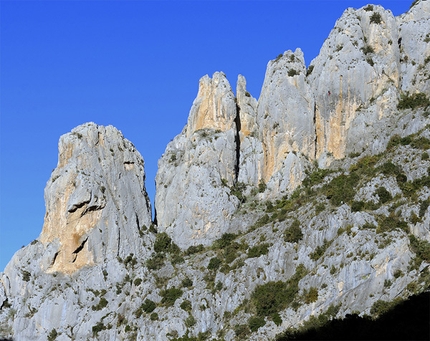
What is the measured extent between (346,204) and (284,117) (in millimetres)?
18798

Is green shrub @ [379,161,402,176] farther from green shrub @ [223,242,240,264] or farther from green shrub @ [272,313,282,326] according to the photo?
green shrub @ [272,313,282,326]

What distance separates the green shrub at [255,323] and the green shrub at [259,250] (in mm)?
8169

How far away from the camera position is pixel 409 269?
218 feet

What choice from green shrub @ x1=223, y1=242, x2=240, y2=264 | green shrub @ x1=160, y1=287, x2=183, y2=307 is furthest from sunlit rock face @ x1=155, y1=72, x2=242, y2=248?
green shrub @ x1=160, y1=287, x2=183, y2=307

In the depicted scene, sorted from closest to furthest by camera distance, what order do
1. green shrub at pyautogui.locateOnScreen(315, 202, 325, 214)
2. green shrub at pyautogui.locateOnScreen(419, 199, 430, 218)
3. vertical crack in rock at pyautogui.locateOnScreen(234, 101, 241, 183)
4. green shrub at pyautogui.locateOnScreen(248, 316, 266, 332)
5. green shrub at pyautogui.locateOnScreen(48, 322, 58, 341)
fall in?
1. green shrub at pyautogui.locateOnScreen(419, 199, 430, 218)
2. green shrub at pyautogui.locateOnScreen(248, 316, 266, 332)
3. green shrub at pyautogui.locateOnScreen(315, 202, 325, 214)
4. green shrub at pyautogui.locateOnScreen(48, 322, 58, 341)
5. vertical crack in rock at pyautogui.locateOnScreen(234, 101, 241, 183)

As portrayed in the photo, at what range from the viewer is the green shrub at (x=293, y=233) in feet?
253

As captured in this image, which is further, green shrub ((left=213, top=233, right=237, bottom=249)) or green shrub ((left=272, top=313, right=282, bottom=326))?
green shrub ((left=213, top=233, right=237, bottom=249))

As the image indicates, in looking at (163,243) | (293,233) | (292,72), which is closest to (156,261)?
(163,243)

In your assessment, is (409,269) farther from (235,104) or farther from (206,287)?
(235,104)

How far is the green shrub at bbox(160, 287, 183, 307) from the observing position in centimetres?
7875

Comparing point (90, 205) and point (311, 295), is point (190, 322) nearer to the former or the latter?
point (311, 295)

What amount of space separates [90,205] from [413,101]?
130ft

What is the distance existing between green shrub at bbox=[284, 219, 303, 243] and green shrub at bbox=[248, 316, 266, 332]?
9.30 m

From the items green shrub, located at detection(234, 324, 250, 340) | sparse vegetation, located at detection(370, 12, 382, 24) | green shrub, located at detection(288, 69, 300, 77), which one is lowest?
green shrub, located at detection(234, 324, 250, 340)
